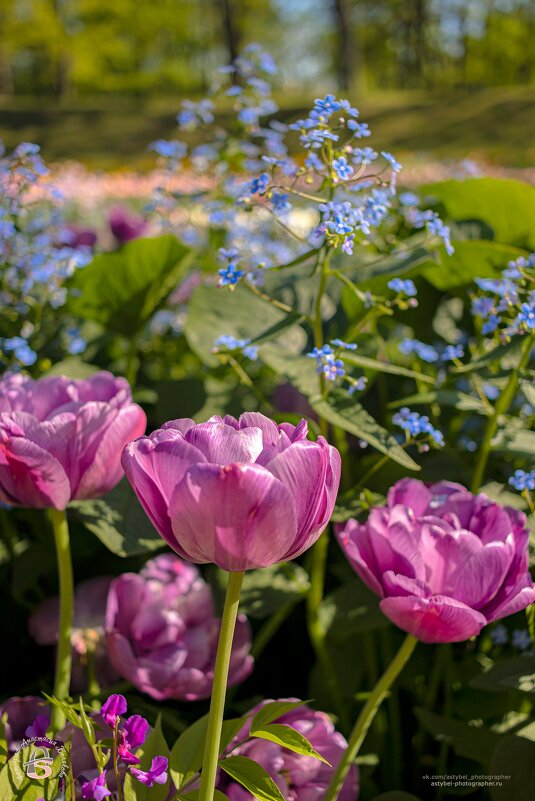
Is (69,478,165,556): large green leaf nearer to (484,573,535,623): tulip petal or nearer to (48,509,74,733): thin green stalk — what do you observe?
(48,509,74,733): thin green stalk

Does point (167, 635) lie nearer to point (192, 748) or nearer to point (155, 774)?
point (192, 748)

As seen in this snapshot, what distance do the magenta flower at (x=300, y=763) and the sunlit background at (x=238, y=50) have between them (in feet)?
57.2

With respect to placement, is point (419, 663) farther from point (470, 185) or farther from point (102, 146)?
point (102, 146)

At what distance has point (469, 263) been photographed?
112 cm

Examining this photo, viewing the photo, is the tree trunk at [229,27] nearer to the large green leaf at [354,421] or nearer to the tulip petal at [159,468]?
the large green leaf at [354,421]

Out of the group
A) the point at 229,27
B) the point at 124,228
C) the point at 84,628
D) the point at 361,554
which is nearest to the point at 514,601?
the point at 361,554

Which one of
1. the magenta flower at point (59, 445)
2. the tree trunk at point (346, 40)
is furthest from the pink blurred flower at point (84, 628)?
the tree trunk at point (346, 40)

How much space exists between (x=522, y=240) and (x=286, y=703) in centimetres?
82

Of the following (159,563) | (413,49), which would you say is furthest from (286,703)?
(413,49)

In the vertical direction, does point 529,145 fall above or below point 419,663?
below

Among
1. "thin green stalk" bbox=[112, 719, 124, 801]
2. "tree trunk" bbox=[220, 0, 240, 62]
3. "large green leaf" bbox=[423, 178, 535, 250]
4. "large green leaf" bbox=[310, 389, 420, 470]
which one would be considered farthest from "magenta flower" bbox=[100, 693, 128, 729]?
"tree trunk" bbox=[220, 0, 240, 62]

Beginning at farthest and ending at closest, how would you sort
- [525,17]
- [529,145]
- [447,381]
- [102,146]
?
[525,17] < [102,146] < [529,145] < [447,381]

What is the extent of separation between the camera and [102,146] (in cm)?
1930

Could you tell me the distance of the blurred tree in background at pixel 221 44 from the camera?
27812 millimetres
